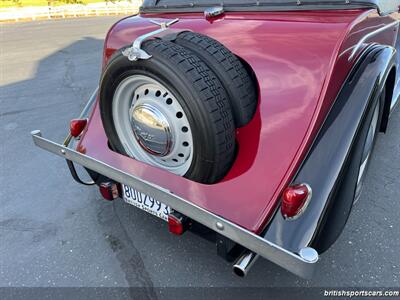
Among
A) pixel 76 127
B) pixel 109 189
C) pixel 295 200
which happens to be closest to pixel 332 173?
pixel 295 200

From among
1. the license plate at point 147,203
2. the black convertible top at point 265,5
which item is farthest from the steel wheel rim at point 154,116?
the black convertible top at point 265,5

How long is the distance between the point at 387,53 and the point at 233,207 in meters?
1.39

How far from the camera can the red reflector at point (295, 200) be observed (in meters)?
1.56

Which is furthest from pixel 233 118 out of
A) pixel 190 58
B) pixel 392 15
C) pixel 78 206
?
pixel 392 15

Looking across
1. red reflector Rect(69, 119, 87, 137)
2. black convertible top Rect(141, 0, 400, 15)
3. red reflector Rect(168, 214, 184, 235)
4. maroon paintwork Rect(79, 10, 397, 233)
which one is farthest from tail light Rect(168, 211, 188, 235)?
black convertible top Rect(141, 0, 400, 15)

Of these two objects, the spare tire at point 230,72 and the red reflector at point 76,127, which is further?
the red reflector at point 76,127

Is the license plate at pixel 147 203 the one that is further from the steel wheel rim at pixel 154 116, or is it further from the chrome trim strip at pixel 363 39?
the chrome trim strip at pixel 363 39

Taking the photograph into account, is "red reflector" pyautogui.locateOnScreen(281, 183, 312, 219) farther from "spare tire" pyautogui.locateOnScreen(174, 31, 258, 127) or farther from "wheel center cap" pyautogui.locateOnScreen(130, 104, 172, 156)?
"wheel center cap" pyautogui.locateOnScreen(130, 104, 172, 156)

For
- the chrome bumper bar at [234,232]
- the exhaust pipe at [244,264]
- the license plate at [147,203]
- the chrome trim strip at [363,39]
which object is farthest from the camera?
the license plate at [147,203]

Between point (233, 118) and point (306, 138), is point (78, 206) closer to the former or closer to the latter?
point (233, 118)

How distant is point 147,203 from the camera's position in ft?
7.00

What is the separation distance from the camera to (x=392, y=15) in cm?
278

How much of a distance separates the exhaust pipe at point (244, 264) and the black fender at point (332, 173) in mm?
129

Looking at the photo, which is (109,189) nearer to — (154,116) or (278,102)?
(154,116)
